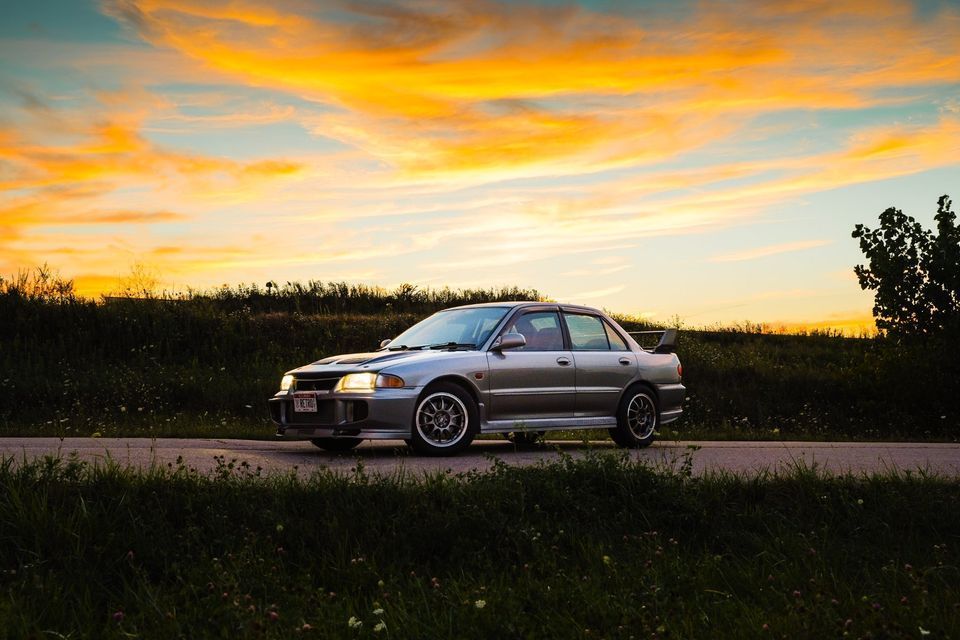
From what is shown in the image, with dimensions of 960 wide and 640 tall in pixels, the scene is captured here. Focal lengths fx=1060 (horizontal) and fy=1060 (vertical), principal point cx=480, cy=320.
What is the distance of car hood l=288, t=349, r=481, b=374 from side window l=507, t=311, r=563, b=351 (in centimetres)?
105

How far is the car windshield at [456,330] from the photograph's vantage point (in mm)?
12617

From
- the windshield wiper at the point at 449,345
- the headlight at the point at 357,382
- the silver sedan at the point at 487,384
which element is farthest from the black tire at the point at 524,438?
the headlight at the point at 357,382

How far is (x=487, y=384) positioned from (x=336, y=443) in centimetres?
218

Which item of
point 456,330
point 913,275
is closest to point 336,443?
point 456,330

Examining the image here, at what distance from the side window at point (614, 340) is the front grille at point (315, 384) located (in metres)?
Result: 4.07

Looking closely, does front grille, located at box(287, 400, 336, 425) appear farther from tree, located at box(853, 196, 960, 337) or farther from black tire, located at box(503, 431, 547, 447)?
tree, located at box(853, 196, 960, 337)

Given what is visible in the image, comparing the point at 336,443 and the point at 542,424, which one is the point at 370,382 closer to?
the point at 336,443

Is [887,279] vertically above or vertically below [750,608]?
above

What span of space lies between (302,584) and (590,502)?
8.91ft

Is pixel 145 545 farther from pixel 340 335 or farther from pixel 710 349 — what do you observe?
pixel 710 349

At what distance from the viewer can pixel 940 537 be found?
8672 mm

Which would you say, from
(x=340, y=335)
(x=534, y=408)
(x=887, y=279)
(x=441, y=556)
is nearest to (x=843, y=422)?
(x=887, y=279)

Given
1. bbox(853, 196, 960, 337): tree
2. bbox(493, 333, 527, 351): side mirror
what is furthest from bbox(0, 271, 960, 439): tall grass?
bbox(493, 333, 527, 351): side mirror

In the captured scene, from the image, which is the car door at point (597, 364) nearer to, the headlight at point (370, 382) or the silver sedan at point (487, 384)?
the silver sedan at point (487, 384)
